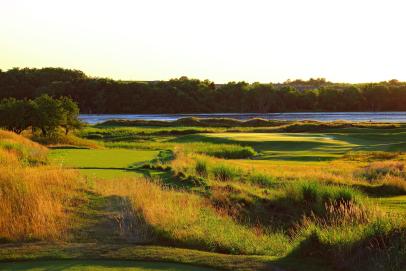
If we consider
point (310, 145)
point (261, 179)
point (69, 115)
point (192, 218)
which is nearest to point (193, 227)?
point (192, 218)

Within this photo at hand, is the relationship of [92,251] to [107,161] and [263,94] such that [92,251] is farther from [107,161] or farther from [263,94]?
[263,94]

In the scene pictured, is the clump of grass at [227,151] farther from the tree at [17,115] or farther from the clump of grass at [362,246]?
the clump of grass at [362,246]

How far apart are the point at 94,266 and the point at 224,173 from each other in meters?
14.0

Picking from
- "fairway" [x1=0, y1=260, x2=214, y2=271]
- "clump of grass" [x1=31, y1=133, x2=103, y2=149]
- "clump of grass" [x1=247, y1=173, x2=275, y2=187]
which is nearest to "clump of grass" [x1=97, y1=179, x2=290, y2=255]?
"fairway" [x1=0, y1=260, x2=214, y2=271]

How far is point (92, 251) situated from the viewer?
32.0 ft

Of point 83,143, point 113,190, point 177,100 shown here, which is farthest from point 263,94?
point 113,190

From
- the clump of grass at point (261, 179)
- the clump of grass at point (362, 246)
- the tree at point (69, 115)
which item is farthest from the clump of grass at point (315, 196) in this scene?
the tree at point (69, 115)

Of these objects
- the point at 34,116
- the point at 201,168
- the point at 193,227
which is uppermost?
the point at 34,116

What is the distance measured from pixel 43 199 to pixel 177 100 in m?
119

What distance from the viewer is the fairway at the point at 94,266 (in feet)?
29.1

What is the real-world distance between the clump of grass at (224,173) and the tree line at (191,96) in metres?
108

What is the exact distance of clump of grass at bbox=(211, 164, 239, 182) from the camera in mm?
22047

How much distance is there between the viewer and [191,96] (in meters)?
136

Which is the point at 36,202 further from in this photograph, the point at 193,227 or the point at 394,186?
the point at 394,186
